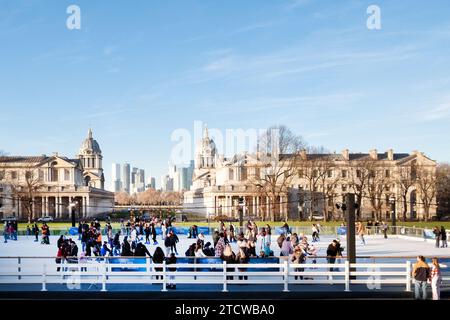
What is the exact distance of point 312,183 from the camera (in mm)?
60094

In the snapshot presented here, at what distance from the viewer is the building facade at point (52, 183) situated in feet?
188

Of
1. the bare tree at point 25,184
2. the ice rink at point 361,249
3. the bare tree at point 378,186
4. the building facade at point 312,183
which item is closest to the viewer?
the ice rink at point 361,249

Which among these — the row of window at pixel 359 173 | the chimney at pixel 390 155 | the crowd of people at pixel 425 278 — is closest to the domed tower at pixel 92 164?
Result: the row of window at pixel 359 173

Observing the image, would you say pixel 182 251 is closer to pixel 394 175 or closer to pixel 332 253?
pixel 332 253

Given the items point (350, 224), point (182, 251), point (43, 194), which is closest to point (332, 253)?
point (350, 224)

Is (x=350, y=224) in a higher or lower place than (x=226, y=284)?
higher

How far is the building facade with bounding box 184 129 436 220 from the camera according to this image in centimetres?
4831

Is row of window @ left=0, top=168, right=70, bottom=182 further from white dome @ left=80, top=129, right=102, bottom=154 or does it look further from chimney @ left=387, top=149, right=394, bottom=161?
chimney @ left=387, top=149, right=394, bottom=161

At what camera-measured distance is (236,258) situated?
757 inches

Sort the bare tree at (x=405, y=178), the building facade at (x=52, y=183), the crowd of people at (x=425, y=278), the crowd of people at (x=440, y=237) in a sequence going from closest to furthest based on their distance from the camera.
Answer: the crowd of people at (x=425, y=278) < the crowd of people at (x=440, y=237) < the bare tree at (x=405, y=178) < the building facade at (x=52, y=183)

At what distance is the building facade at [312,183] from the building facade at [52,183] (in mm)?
10243

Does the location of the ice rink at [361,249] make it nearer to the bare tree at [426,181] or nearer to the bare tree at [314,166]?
the bare tree at [426,181]

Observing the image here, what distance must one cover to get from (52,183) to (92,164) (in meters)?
10.1
